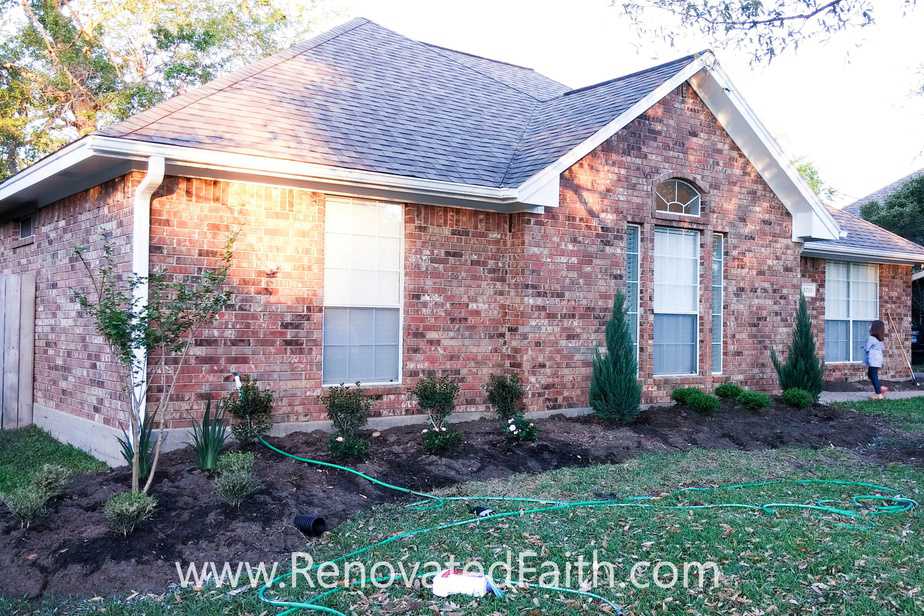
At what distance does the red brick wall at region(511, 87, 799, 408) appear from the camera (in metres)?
10.3

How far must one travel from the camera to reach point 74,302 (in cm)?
867

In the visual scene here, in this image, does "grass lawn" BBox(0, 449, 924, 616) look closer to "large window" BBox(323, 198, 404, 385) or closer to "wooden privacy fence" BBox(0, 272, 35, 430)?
"large window" BBox(323, 198, 404, 385)

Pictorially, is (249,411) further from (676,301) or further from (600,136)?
(676,301)

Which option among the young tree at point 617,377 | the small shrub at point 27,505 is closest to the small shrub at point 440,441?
the young tree at point 617,377

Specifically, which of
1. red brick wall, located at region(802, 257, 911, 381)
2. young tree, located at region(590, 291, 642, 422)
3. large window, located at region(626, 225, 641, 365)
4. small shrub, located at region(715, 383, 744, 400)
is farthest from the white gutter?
red brick wall, located at region(802, 257, 911, 381)

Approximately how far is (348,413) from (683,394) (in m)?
5.09

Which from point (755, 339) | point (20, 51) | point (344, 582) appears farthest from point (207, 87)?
point (20, 51)

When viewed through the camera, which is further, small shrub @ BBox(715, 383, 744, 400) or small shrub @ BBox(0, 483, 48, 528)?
small shrub @ BBox(715, 383, 744, 400)

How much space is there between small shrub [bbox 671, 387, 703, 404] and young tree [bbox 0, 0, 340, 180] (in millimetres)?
16554

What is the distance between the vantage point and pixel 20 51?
2070cm

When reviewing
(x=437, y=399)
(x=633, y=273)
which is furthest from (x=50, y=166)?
(x=633, y=273)

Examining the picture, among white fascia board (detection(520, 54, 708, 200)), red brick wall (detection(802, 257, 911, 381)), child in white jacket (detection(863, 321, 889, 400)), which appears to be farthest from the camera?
red brick wall (detection(802, 257, 911, 381))

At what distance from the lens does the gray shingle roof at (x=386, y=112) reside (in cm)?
873

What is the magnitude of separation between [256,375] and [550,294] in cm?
395
